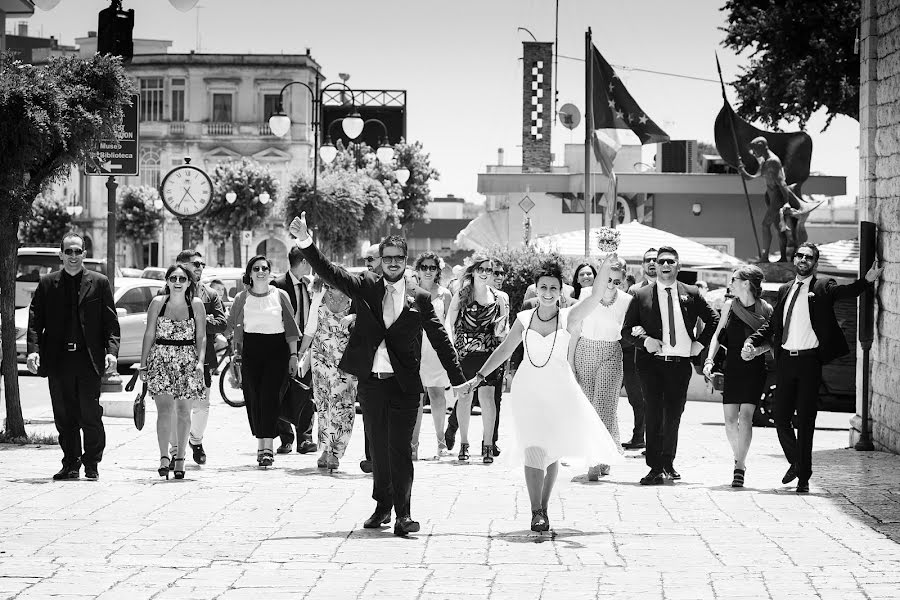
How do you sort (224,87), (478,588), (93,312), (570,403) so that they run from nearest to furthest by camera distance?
(478,588)
(570,403)
(93,312)
(224,87)

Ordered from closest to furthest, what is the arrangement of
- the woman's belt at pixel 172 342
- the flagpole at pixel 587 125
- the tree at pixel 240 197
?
the woman's belt at pixel 172 342 < the flagpole at pixel 587 125 < the tree at pixel 240 197

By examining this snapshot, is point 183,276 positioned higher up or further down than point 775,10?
further down

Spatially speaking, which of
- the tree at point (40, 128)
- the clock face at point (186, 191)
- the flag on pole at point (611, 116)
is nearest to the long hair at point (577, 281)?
the tree at point (40, 128)

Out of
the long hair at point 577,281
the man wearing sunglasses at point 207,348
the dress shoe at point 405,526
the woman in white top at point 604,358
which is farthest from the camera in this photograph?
the long hair at point 577,281

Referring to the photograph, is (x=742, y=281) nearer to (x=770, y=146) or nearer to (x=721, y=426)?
(x=721, y=426)

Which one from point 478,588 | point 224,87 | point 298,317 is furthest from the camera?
point 224,87

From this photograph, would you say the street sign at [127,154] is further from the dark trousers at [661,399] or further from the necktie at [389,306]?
the necktie at [389,306]

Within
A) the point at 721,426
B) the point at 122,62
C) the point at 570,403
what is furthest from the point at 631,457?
the point at 122,62

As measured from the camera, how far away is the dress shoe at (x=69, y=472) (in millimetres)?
10273

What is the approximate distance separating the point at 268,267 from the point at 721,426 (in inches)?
273

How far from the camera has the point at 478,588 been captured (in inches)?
257

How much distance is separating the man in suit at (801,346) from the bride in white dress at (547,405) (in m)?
2.17

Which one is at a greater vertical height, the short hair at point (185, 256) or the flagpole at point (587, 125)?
the flagpole at point (587, 125)

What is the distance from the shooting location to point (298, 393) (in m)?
12.0
